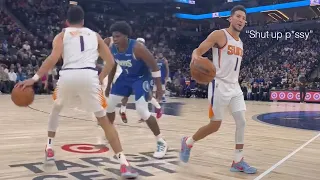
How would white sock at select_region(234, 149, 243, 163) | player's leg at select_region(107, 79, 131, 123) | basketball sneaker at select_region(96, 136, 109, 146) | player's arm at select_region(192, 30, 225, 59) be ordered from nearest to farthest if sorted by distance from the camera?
player's arm at select_region(192, 30, 225, 59) → white sock at select_region(234, 149, 243, 163) → player's leg at select_region(107, 79, 131, 123) → basketball sneaker at select_region(96, 136, 109, 146)

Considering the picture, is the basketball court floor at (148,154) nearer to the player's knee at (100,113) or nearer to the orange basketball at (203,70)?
the player's knee at (100,113)

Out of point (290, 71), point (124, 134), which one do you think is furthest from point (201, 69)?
point (290, 71)

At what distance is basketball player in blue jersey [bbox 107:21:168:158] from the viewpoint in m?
4.15

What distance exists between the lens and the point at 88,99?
3.30 metres

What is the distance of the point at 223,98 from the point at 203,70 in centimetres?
42

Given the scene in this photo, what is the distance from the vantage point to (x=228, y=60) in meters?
3.75

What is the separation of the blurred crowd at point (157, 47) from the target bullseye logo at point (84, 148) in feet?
30.9

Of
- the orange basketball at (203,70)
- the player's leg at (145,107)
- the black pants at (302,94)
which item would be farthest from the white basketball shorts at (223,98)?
the black pants at (302,94)

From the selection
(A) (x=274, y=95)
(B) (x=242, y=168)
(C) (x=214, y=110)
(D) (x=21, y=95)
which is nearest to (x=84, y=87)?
(D) (x=21, y=95)

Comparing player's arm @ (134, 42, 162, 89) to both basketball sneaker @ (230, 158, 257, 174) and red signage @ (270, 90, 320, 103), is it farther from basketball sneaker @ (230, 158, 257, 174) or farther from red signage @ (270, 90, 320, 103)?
red signage @ (270, 90, 320, 103)

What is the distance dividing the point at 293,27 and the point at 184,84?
1519 cm

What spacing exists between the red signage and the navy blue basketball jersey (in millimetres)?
14683

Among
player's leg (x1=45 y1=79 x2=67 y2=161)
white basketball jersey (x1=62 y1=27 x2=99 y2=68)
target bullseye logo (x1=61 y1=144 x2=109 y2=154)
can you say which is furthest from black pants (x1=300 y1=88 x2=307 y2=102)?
white basketball jersey (x1=62 y1=27 x2=99 y2=68)

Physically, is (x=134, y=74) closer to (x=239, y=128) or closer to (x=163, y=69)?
(x=239, y=128)
